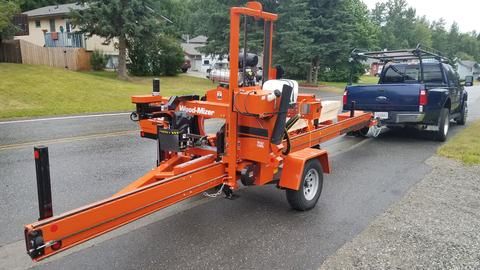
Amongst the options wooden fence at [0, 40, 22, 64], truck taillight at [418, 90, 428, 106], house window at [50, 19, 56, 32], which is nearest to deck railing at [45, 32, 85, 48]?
house window at [50, 19, 56, 32]

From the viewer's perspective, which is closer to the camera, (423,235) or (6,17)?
(423,235)

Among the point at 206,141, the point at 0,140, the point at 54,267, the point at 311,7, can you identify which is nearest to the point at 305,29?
the point at 311,7

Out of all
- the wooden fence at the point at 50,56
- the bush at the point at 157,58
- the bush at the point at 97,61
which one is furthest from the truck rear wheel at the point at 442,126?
the bush at the point at 97,61

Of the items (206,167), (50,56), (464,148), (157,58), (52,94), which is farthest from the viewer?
(157,58)

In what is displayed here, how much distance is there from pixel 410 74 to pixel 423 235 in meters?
7.28

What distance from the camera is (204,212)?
512 cm

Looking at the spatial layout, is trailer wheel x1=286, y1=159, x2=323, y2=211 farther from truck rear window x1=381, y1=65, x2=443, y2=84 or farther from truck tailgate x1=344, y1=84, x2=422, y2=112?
truck rear window x1=381, y1=65, x2=443, y2=84

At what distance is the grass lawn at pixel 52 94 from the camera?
14.9 metres

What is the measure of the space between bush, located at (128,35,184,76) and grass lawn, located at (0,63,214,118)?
8.08 meters

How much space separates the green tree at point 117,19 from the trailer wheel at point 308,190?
2321 cm

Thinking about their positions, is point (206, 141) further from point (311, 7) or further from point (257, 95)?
point (311, 7)

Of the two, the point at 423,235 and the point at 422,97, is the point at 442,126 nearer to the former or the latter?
the point at 422,97

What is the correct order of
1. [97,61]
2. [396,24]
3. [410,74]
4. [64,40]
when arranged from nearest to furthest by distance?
[410,74] < [97,61] < [64,40] < [396,24]

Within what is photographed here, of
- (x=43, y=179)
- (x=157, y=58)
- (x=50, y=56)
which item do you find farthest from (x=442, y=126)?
(x=50, y=56)
